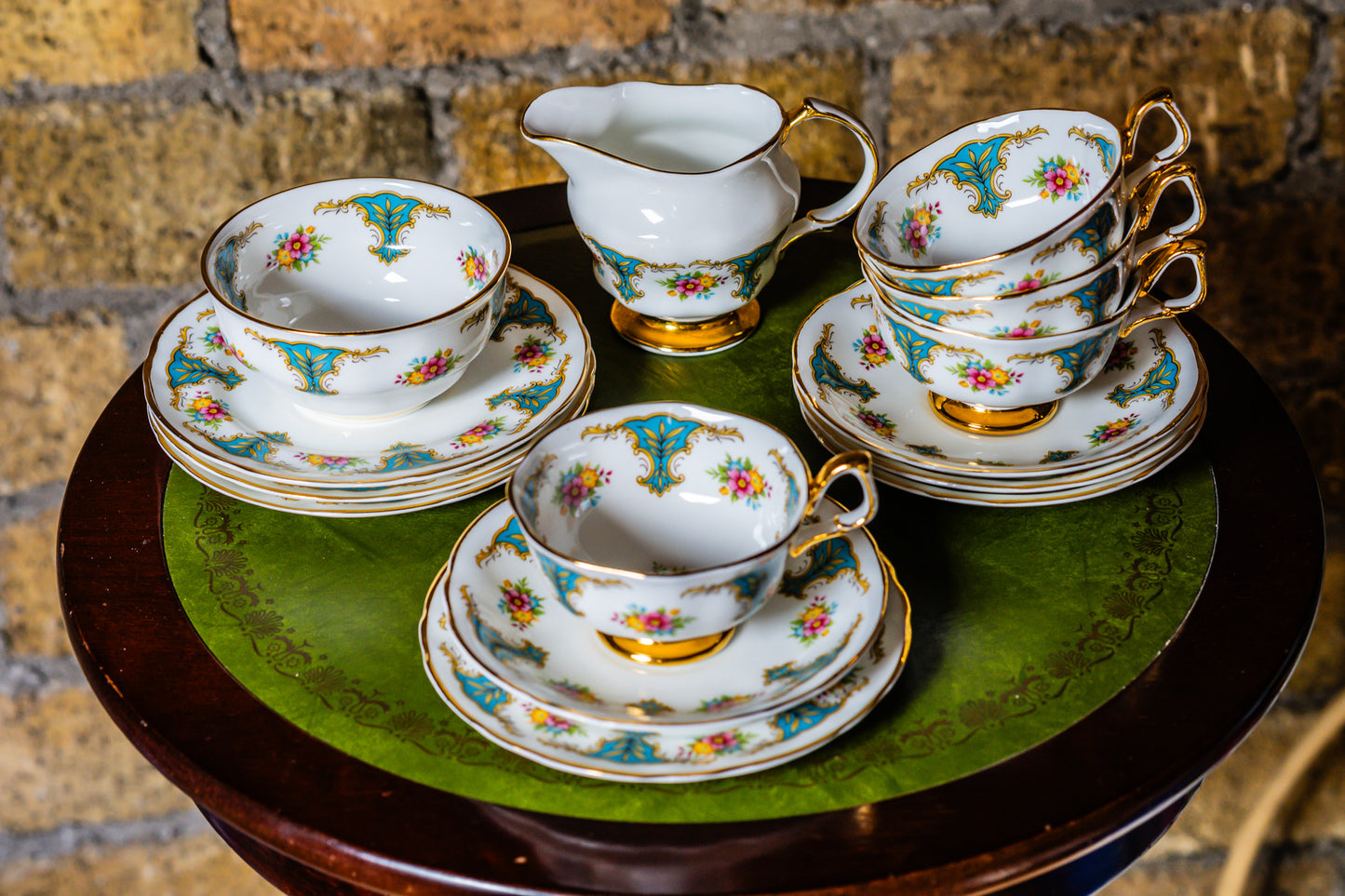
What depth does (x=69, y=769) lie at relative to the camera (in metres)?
1.44

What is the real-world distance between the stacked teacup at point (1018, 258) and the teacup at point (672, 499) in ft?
0.35

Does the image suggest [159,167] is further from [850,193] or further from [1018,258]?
[1018,258]

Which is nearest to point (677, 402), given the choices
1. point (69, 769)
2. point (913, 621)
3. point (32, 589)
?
point (913, 621)

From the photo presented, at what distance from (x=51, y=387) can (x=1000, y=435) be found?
102 centimetres

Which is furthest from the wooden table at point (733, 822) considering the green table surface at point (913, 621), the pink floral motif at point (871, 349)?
the pink floral motif at point (871, 349)

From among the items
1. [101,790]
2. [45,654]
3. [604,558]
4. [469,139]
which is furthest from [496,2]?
[101,790]

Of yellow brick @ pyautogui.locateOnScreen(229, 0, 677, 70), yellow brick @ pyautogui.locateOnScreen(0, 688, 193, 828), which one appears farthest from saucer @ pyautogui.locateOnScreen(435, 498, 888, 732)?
yellow brick @ pyautogui.locateOnScreen(0, 688, 193, 828)

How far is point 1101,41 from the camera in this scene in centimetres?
123

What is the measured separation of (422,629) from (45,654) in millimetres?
1026

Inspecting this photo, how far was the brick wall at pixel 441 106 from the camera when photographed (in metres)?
1.18

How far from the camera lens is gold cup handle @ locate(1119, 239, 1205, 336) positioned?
691mm

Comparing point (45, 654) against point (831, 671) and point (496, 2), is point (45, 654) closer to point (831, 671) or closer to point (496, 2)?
point (496, 2)

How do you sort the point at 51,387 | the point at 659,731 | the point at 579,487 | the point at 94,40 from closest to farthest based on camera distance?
the point at 659,731 < the point at 579,487 < the point at 94,40 < the point at 51,387

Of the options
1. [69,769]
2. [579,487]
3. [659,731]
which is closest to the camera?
[659,731]
